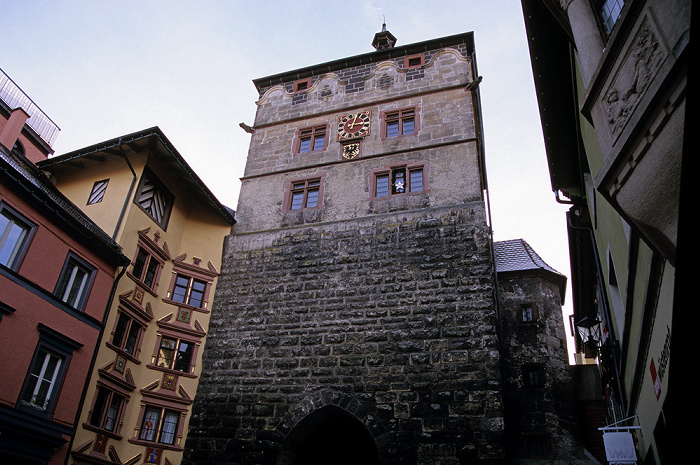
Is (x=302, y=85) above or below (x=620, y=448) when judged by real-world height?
above

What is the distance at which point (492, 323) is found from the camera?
11.5 m

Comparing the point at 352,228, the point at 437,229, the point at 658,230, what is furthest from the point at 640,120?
the point at 352,228

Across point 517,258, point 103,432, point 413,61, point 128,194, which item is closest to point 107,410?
point 103,432

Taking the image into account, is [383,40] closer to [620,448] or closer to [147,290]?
[147,290]

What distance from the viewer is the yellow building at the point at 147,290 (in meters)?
11.9

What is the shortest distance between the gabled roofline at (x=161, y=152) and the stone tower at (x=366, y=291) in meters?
0.95

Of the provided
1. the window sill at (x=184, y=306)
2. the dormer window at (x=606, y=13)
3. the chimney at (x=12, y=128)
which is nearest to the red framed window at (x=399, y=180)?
the window sill at (x=184, y=306)

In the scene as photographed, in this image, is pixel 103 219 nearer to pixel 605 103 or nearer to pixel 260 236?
pixel 260 236

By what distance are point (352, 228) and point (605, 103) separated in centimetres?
988

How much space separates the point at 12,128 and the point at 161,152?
392 centimetres

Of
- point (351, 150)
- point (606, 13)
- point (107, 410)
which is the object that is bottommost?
point (107, 410)

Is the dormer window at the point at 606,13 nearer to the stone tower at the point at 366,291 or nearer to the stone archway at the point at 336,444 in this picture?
the stone tower at the point at 366,291

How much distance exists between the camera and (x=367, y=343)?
12109 millimetres

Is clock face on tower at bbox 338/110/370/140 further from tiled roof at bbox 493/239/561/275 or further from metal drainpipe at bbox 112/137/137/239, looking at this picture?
metal drainpipe at bbox 112/137/137/239
